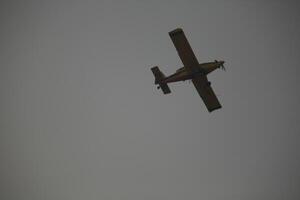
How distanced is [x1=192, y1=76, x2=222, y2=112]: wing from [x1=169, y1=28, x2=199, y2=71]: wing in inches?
19.6

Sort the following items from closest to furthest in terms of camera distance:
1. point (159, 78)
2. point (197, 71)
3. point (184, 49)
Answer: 1. point (184, 49)
2. point (197, 71)
3. point (159, 78)

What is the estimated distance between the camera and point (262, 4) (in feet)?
37.7

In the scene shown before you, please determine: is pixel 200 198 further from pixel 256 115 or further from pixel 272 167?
pixel 256 115

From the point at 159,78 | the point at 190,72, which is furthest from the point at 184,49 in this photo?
the point at 159,78

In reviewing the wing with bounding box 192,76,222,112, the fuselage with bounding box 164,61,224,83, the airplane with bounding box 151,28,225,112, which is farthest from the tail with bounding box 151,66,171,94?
the wing with bounding box 192,76,222,112

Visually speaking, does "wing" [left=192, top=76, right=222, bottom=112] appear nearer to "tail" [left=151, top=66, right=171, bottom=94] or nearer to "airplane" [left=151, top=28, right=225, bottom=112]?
"airplane" [left=151, top=28, right=225, bottom=112]

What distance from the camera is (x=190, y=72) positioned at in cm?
943

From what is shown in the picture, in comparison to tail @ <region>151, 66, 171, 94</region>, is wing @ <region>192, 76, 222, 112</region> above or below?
below

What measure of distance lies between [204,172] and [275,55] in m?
5.13

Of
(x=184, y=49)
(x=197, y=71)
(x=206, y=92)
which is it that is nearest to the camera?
(x=184, y=49)

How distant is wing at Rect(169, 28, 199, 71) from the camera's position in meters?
8.88

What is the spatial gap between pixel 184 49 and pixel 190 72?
0.77 metres

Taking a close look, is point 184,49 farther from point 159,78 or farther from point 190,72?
point 159,78

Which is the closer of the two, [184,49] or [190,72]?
[184,49]
